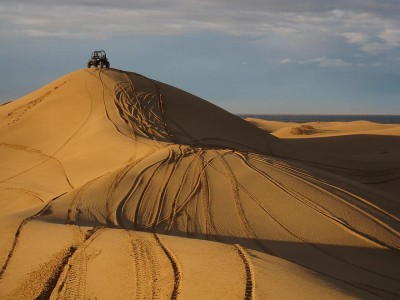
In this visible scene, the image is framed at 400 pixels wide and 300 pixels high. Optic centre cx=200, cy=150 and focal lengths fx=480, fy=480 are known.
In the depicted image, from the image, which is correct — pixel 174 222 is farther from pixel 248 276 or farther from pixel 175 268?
pixel 248 276

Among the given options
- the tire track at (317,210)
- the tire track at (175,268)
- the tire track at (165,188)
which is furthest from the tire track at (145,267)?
the tire track at (317,210)

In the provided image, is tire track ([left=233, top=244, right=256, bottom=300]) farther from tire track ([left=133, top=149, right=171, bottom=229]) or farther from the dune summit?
tire track ([left=133, top=149, right=171, bottom=229])

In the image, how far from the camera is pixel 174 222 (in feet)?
26.7

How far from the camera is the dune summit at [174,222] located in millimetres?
4977

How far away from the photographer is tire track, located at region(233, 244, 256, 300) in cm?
447

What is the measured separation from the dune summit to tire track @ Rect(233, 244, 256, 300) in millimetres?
17

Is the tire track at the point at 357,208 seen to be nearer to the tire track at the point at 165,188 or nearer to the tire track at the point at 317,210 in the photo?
the tire track at the point at 317,210

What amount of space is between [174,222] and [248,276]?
11.1ft

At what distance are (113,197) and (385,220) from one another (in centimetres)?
494

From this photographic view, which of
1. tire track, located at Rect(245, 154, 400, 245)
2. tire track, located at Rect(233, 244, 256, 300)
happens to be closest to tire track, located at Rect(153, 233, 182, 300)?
tire track, located at Rect(233, 244, 256, 300)

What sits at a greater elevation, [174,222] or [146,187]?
[146,187]

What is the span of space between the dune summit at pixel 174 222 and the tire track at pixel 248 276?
0.7 inches

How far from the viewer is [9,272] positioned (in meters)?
5.46

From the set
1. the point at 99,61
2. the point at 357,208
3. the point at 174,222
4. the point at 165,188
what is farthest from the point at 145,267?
the point at 99,61
